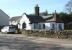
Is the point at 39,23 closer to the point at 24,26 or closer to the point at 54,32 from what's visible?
the point at 24,26

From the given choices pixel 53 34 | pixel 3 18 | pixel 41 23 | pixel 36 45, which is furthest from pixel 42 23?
pixel 36 45

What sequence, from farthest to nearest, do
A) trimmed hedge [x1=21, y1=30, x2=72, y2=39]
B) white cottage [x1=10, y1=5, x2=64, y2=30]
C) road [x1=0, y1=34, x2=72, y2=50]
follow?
white cottage [x1=10, y1=5, x2=64, y2=30] → trimmed hedge [x1=21, y1=30, x2=72, y2=39] → road [x1=0, y1=34, x2=72, y2=50]

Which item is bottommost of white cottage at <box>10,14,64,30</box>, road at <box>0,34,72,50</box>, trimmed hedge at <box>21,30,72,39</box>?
road at <box>0,34,72,50</box>

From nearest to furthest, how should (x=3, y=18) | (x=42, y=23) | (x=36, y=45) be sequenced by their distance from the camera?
1. (x=36, y=45)
2. (x=42, y=23)
3. (x=3, y=18)

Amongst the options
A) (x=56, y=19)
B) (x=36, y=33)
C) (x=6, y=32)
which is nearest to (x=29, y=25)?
(x=56, y=19)

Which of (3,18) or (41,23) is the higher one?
(3,18)

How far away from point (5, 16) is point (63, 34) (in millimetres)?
47500

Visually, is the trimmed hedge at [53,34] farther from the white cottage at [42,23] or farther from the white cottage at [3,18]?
the white cottage at [3,18]

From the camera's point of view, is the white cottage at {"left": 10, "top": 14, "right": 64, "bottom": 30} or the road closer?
the road

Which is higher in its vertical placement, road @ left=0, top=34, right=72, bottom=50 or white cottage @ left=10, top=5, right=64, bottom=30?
white cottage @ left=10, top=5, right=64, bottom=30

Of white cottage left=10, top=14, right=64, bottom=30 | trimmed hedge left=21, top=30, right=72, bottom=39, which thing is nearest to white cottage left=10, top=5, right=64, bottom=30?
white cottage left=10, top=14, right=64, bottom=30

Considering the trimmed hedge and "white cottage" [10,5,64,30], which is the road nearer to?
the trimmed hedge

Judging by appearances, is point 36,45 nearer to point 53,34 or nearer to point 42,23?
point 53,34

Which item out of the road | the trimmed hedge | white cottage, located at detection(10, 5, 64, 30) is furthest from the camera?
white cottage, located at detection(10, 5, 64, 30)
